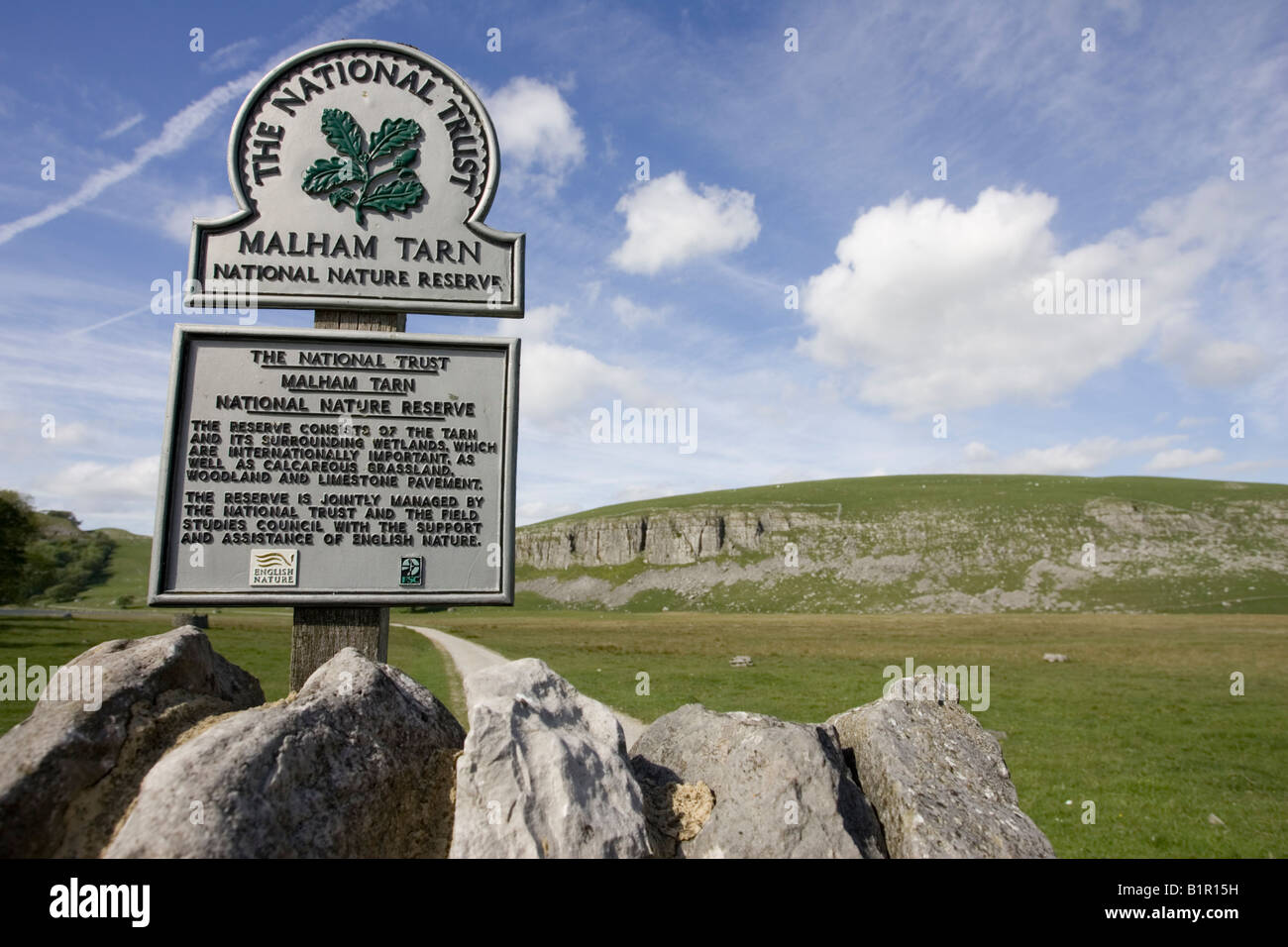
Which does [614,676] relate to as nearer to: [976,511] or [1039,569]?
[1039,569]

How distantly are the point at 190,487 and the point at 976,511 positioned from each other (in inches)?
7844

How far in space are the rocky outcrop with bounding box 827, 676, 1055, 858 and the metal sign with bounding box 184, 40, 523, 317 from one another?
23.1ft

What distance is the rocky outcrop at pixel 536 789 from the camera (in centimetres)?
536

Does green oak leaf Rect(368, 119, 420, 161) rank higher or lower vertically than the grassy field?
higher

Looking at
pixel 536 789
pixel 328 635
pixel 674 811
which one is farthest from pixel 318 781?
pixel 328 635

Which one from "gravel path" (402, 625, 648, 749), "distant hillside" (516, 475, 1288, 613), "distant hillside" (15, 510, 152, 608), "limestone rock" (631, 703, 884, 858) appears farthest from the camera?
"distant hillside" (516, 475, 1288, 613)

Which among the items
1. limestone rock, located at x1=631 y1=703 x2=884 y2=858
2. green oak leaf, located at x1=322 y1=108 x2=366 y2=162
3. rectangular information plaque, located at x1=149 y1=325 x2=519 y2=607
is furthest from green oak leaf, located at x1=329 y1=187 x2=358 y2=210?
limestone rock, located at x1=631 y1=703 x2=884 y2=858

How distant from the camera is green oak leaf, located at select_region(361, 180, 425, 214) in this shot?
30.2 feet

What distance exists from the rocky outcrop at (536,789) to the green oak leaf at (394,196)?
656 centimetres

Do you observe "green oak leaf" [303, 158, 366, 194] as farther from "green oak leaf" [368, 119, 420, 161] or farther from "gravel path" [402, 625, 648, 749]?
"gravel path" [402, 625, 648, 749]

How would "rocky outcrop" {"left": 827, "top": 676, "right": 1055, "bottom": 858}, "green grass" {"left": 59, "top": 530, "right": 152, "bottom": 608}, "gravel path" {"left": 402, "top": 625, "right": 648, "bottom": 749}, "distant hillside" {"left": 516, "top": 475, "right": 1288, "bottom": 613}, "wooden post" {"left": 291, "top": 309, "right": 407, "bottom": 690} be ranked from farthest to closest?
"distant hillside" {"left": 516, "top": 475, "right": 1288, "bottom": 613} → "green grass" {"left": 59, "top": 530, "right": 152, "bottom": 608} → "gravel path" {"left": 402, "top": 625, "right": 648, "bottom": 749} → "wooden post" {"left": 291, "top": 309, "right": 407, "bottom": 690} → "rocky outcrop" {"left": 827, "top": 676, "right": 1055, "bottom": 858}

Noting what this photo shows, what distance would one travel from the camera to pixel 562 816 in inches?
214
